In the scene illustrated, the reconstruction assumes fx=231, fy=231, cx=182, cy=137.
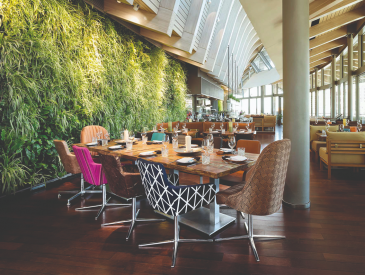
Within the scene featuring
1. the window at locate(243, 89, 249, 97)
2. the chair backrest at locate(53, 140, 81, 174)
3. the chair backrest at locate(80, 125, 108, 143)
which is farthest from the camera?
the window at locate(243, 89, 249, 97)

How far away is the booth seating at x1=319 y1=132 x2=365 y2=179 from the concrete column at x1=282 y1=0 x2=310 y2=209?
185 centimetres

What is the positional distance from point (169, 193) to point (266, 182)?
83 centimetres

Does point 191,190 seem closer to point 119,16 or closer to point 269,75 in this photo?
point 119,16

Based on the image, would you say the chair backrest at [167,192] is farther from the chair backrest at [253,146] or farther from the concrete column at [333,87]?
the concrete column at [333,87]

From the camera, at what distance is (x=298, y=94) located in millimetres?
3127

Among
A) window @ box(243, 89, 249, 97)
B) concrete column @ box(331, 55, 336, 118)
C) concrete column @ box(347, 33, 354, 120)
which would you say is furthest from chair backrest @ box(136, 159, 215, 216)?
window @ box(243, 89, 249, 97)

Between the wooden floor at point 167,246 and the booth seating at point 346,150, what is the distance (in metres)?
1.36

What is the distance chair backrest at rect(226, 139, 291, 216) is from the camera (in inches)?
75.6

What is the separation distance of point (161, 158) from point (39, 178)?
8.79 ft

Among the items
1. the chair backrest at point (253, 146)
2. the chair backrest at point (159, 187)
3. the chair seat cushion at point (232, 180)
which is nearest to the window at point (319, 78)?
the chair backrest at point (253, 146)

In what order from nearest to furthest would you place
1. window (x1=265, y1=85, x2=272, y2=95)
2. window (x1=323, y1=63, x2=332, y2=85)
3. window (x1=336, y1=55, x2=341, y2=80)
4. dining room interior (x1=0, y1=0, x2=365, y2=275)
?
dining room interior (x1=0, y1=0, x2=365, y2=275) → window (x1=336, y1=55, x2=341, y2=80) → window (x1=323, y1=63, x2=332, y2=85) → window (x1=265, y1=85, x2=272, y2=95)

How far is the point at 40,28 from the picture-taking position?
4.05 metres

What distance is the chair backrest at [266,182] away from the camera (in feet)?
6.30

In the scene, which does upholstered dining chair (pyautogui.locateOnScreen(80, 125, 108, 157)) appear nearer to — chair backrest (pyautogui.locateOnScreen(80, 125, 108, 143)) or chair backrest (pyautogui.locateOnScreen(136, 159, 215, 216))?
chair backrest (pyautogui.locateOnScreen(80, 125, 108, 143))
